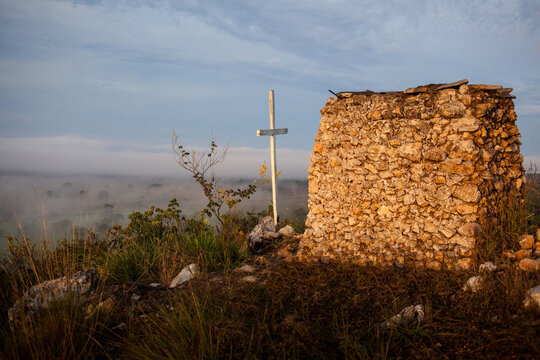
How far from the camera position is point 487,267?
5312 millimetres

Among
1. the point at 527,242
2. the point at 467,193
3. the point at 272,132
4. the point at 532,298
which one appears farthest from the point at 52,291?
the point at 527,242

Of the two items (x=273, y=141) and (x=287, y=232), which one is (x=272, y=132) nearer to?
(x=273, y=141)

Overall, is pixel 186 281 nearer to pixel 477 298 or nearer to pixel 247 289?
pixel 247 289

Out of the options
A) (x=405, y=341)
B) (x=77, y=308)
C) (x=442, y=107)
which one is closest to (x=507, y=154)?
(x=442, y=107)

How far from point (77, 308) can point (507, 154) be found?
713 cm

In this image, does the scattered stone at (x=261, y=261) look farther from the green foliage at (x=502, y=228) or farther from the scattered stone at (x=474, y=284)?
the green foliage at (x=502, y=228)

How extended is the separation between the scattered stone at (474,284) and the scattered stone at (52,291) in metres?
5.25

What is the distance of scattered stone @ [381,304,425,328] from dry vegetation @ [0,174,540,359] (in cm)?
7

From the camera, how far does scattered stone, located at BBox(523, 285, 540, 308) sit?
13.6 ft

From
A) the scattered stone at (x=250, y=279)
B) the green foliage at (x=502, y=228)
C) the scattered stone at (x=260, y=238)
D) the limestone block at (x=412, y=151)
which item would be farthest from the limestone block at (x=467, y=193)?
the scattered stone at (x=260, y=238)

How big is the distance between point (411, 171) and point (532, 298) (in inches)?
97.4

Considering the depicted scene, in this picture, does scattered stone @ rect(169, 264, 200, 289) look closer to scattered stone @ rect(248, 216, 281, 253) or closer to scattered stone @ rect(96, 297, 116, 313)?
scattered stone @ rect(96, 297, 116, 313)

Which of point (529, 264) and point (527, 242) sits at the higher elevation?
point (527, 242)

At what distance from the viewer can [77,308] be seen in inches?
181
